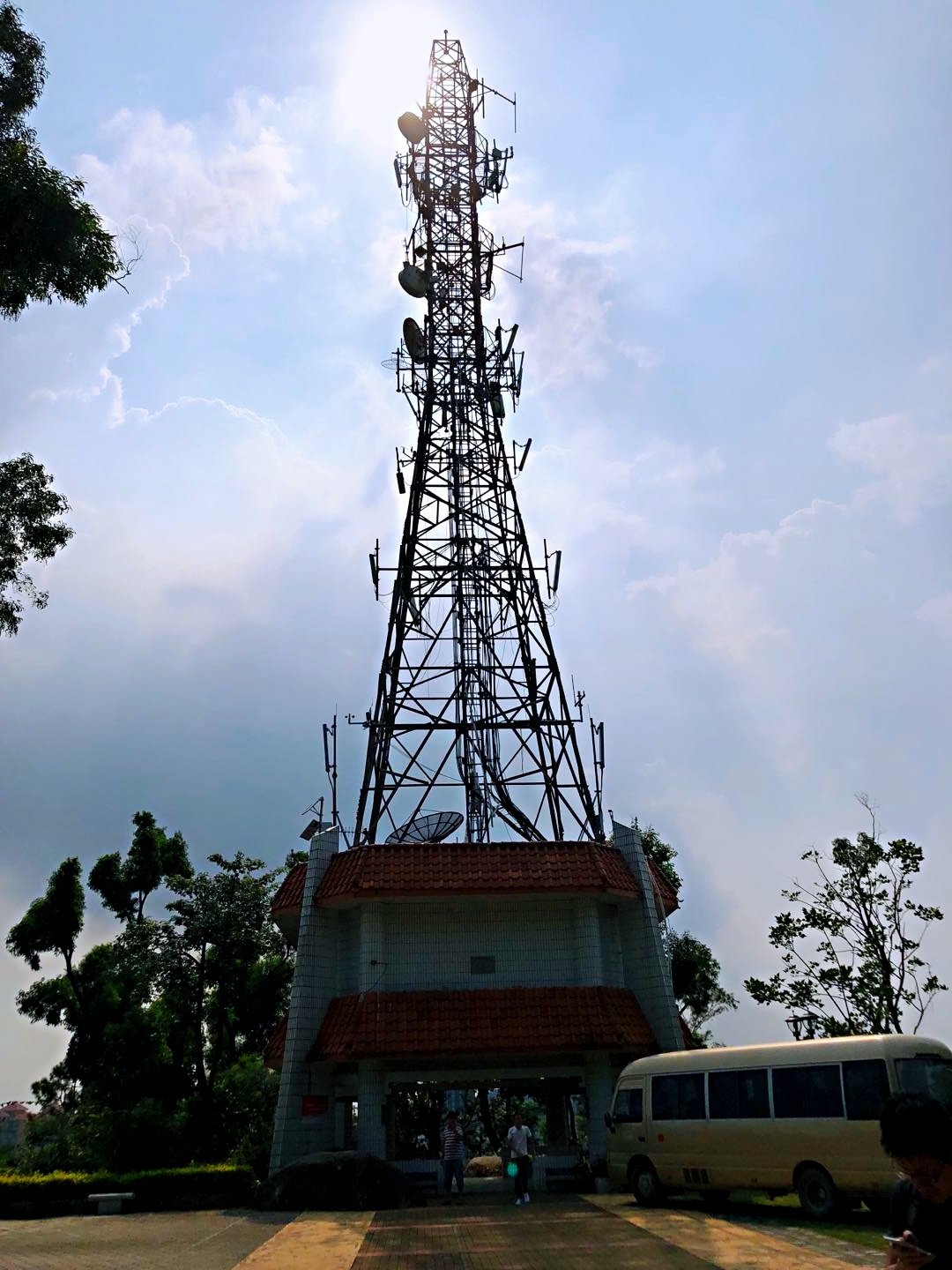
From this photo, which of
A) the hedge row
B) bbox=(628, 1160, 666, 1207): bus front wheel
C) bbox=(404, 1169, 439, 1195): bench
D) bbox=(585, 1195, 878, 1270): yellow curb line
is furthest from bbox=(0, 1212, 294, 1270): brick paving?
bbox=(628, 1160, 666, 1207): bus front wheel

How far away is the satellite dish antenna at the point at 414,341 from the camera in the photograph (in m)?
27.4

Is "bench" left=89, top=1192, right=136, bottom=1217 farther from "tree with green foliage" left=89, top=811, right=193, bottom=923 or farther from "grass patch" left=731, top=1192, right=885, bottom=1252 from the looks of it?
"tree with green foliage" left=89, top=811, right=193, bottom=923

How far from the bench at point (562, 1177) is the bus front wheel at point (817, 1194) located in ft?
20.5

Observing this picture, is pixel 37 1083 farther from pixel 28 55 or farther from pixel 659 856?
pixel 28 55

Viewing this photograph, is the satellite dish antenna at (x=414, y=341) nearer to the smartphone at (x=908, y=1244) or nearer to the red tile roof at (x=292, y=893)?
the red tile roof at (x=292, y=893)

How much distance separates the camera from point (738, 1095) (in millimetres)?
14180

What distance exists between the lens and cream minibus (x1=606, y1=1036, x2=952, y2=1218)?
12.4m

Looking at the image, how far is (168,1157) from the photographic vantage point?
29.1m

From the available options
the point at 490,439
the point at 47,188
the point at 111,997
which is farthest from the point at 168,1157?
the point at 47,188

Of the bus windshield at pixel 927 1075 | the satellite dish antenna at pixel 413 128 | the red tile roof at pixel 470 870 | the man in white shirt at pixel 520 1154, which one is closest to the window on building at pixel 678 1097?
the man in white shirt at pixel 520 1154

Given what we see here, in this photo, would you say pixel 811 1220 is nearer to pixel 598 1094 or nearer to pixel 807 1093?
pixel 807 1093

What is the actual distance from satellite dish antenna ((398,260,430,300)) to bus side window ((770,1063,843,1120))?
2214 centimetres

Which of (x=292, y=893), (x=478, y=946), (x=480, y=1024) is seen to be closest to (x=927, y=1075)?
(x=480, y=1024)

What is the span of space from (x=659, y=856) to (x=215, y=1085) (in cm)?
1776
